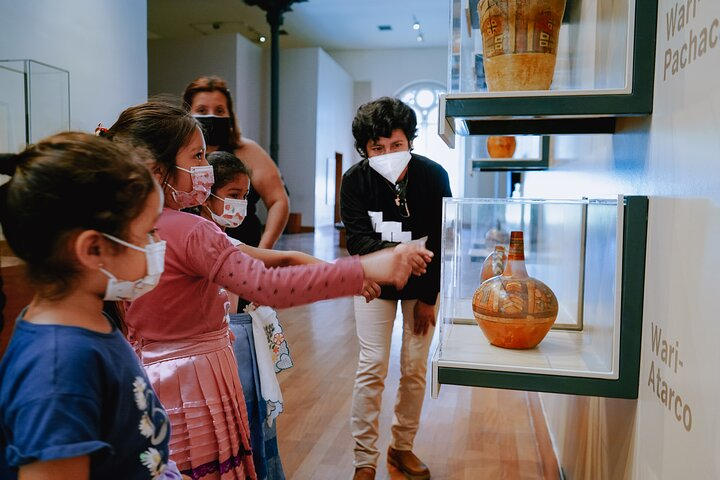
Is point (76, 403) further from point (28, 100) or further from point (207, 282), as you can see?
point (28, 100)

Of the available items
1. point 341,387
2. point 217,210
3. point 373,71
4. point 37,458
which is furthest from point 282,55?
point 37,458

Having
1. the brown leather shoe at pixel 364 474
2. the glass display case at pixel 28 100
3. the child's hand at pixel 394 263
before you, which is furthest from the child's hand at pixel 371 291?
the glass display case at pixel 28 100

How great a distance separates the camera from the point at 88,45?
23.1 ft

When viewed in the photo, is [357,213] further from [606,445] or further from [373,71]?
[373,71]

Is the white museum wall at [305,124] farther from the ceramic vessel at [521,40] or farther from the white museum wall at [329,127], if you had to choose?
the ceramic vessel at [521,40]

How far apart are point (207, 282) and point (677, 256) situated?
3.05 feet

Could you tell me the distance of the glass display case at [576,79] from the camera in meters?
1.24

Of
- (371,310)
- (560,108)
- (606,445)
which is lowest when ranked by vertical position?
(606,445)

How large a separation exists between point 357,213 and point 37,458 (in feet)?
5.64

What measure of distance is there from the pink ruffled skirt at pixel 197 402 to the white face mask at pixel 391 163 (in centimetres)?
109

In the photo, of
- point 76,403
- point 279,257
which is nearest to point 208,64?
point 279,257

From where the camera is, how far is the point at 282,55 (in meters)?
16.6

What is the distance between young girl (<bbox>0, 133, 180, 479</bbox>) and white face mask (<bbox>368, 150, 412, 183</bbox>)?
1.42 meters

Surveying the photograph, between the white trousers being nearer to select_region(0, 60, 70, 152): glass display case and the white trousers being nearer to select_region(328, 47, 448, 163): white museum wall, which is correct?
select_region(0, 60, 70, 152): glass display case
